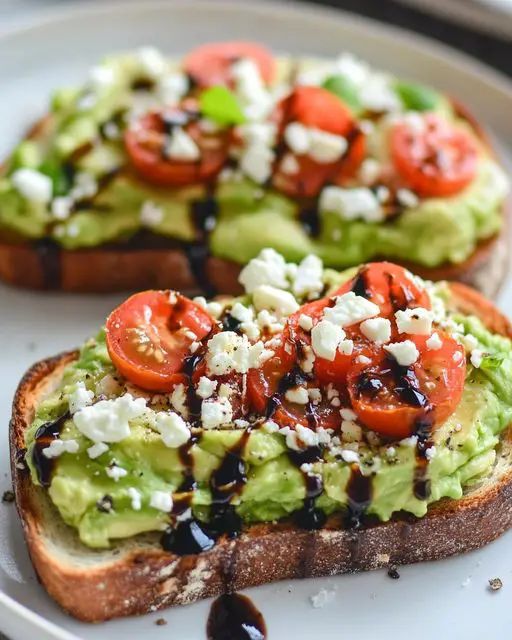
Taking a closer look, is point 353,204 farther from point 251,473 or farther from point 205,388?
point 251,473

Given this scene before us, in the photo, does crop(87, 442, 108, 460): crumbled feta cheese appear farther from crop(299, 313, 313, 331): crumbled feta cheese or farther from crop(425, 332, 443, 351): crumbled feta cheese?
crop(425, 332, 443, 351): crumbled feta cheese

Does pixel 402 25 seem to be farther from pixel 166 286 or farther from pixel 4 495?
pixel 4 495

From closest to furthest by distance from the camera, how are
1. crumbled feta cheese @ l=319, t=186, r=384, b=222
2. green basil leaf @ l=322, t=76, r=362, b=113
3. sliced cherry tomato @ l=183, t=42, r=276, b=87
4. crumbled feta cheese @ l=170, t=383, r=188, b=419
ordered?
crumbled feta cheese @ l=170, t=383, r=188, b=419, crumbled feta cheese @ l=319, t=186, r=384, b=222, green basil leaf @ l=322, t=76, r=362, b=113, sliced cherry tomato @ l=183, t=42, r=276, b=87

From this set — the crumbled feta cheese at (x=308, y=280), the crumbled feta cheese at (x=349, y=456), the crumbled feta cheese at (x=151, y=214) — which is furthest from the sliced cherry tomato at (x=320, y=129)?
the crumbled feta cheese at (x=349, y=456)

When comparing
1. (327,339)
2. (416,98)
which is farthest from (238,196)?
(327,339)

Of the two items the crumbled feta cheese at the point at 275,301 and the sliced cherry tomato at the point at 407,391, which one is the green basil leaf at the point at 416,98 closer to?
the crumbled feta cheese at the point at 275,301

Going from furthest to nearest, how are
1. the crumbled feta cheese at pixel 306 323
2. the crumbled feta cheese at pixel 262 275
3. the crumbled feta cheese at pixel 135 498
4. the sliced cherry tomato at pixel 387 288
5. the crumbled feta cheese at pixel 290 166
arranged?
the crumbled feta cheese at pixel 290 166
the crumbled feta cheese at pixel 262 275
the sliced cherry tomato at pixel 387 288
the crumbled feta cheese at pixel 306 323
the crumbled feta cheese at pixel 135 498

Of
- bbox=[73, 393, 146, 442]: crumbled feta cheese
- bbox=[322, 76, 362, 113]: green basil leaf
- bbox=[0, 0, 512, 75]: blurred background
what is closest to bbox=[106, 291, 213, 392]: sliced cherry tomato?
bbox=[73, 393, 146, 442]: crumbled feta cheese
